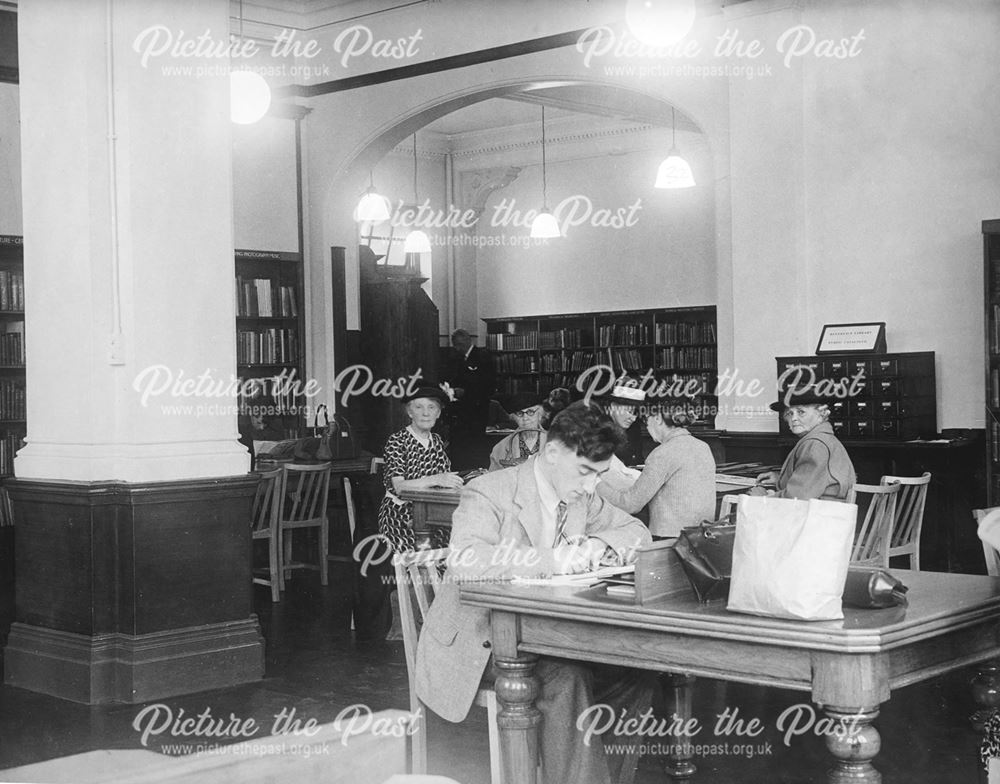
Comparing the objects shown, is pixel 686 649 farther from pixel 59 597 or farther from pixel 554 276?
pixel 554 276

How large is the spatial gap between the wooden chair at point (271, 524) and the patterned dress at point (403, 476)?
1490mm

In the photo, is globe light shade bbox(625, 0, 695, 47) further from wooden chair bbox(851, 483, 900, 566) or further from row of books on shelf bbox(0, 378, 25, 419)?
row of books on shelf bbox(0, 378, 25, 419)

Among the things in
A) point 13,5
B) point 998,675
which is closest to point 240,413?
point 13,5

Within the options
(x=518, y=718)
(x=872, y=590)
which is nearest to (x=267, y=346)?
(x=518, y=718)

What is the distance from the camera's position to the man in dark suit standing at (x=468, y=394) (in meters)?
14.1

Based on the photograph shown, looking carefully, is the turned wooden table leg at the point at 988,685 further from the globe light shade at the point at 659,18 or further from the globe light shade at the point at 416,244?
the globe light shade at the point at 416,244

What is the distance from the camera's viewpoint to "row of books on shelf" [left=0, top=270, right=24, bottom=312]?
9.34 metres

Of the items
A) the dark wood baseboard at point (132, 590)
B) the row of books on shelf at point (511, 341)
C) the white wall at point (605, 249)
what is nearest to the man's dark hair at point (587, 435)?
the dark wood baseboard at point (132, 590)

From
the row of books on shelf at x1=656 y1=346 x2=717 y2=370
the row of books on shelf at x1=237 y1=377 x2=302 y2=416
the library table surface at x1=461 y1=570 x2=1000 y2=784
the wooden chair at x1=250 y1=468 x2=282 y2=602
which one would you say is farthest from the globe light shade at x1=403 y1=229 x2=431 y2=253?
the library table surface at x1=461 y1=570 x2=1000 y2=784

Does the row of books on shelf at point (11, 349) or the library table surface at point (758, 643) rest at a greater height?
the row of books on shelf at point (11, 349)

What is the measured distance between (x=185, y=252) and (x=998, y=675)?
12.5ft

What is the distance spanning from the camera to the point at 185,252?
18.4 feet

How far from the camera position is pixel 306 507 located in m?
8.51

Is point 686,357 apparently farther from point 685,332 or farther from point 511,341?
point 511,341
